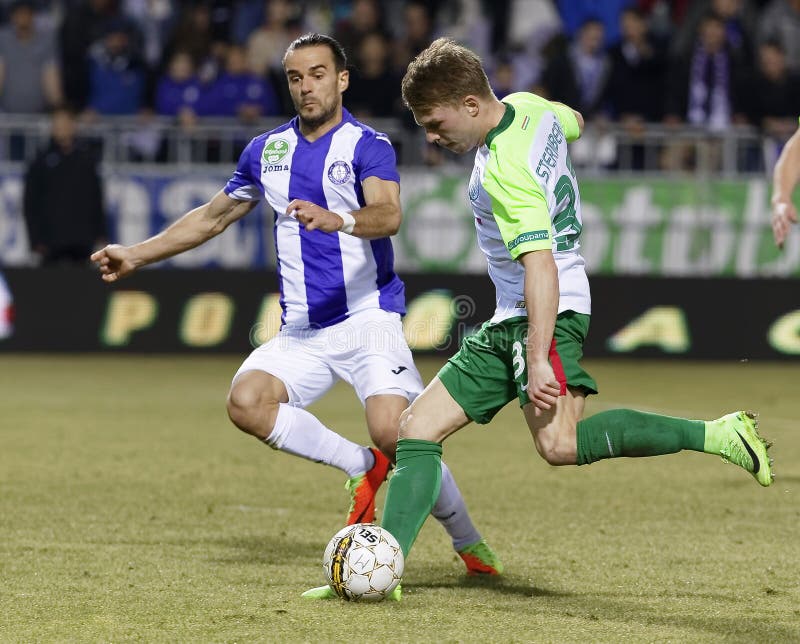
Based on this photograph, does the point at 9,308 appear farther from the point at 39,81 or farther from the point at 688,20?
the point at 688,20

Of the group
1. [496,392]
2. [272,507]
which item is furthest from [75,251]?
[496,392]

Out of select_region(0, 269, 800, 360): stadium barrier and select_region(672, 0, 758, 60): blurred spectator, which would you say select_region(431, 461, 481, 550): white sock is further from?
select_region(672, 0, 758, 60): blurred spectator

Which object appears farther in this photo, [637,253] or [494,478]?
[637,253]

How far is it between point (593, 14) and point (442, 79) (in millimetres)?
11764

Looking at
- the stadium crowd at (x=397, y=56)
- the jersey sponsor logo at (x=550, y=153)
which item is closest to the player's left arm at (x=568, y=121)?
the jersey sponsor logo at (x=550, y=153)

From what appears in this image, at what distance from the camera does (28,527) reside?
6645mm

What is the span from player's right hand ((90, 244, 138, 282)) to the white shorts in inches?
25.4

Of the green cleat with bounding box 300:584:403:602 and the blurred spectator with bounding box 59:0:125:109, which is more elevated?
the blurred spectator with bounding box 59:0:125:109

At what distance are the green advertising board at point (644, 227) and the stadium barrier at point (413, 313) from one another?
0.29 metres

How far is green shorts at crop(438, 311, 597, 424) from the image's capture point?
5.28 meters

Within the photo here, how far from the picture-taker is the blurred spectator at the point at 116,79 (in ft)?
51.0

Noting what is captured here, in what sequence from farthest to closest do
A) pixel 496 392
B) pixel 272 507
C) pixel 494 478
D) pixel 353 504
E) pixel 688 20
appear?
pixel 688 20 < pixel 494 478 < pixel 272 507 < pixel 353 504 < pixel 496 392

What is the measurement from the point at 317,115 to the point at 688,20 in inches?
422

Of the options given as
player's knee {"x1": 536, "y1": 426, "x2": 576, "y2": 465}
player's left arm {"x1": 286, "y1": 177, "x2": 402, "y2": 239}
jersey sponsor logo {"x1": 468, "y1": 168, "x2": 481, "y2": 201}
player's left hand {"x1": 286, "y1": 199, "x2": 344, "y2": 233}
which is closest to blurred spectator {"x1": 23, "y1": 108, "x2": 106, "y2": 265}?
player's left arm {"x1": 286, "y1": 177, "x2": 402, "y2": 239}
